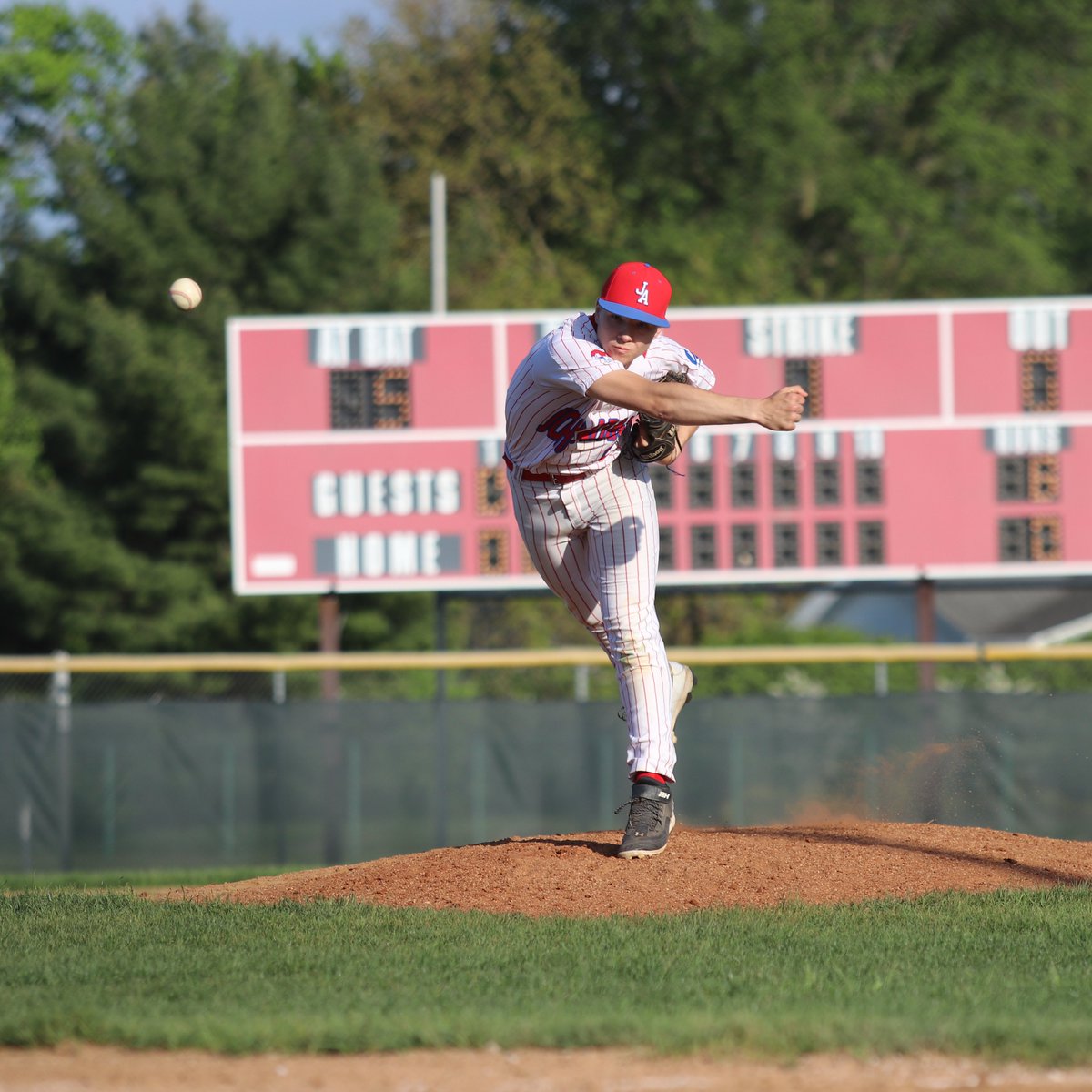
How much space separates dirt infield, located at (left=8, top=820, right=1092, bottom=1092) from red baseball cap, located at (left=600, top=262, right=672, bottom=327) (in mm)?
1697

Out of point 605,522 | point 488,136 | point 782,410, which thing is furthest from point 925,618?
point 488,136

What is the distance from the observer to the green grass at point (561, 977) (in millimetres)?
3354

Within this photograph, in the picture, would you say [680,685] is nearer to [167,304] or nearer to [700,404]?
[700,404]

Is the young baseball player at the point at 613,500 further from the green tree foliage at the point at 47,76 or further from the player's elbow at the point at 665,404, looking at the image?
the green tree foliage at the point at 47,76

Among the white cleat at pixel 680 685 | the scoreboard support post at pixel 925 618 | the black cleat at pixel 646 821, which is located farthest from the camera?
the scoreboard support post at pixel 925 618

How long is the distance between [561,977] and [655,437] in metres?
1.75

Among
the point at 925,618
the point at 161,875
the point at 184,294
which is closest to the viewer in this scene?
the point at 184,294

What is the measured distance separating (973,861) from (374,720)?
598 cm

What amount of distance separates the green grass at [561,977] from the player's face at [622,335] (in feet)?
5.34

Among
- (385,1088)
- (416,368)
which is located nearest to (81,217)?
(416,368)

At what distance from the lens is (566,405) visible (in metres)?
4.85

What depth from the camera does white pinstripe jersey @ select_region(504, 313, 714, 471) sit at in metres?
4.69

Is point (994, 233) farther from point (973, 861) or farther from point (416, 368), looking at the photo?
point (973, 861)

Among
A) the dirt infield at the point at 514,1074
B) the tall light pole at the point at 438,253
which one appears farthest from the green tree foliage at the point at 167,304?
the dirt infield at the point at 514,1074
